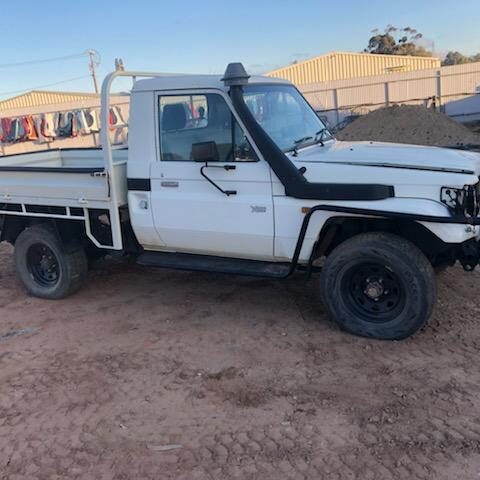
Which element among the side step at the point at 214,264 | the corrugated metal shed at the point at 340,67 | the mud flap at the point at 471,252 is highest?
the corrugated metal shed at the point at 340,67

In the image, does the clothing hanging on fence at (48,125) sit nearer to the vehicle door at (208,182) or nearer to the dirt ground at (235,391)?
the dirt ground at (235,391)

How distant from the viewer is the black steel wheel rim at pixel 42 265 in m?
6.12

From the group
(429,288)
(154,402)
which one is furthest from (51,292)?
(429,288)

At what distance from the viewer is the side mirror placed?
15.0ft

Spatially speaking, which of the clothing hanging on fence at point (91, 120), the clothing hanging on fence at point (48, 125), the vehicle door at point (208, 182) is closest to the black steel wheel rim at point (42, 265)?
the vehicle door at point (208, 182)

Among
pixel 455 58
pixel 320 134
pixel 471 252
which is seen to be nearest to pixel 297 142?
pixel 320 134

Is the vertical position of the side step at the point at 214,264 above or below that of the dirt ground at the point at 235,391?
above

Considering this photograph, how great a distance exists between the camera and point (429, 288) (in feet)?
14.1

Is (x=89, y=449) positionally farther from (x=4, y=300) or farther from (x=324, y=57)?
(x=324, y=57)

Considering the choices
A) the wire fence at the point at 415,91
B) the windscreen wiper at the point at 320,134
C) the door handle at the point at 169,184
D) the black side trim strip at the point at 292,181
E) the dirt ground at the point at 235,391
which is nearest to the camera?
the dirt ground at the point at 235,391

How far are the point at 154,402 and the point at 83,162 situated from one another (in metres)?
4.23

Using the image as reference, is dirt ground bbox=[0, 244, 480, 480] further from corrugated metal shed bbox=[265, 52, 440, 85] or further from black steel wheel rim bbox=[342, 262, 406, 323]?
corrugated metal shed bbox=[265, 52, 440, 85]

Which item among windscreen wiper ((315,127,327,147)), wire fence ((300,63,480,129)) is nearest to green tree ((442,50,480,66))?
A: wire fence ((300,63,480,129))

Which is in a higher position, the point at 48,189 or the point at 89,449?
the point at 48,189
